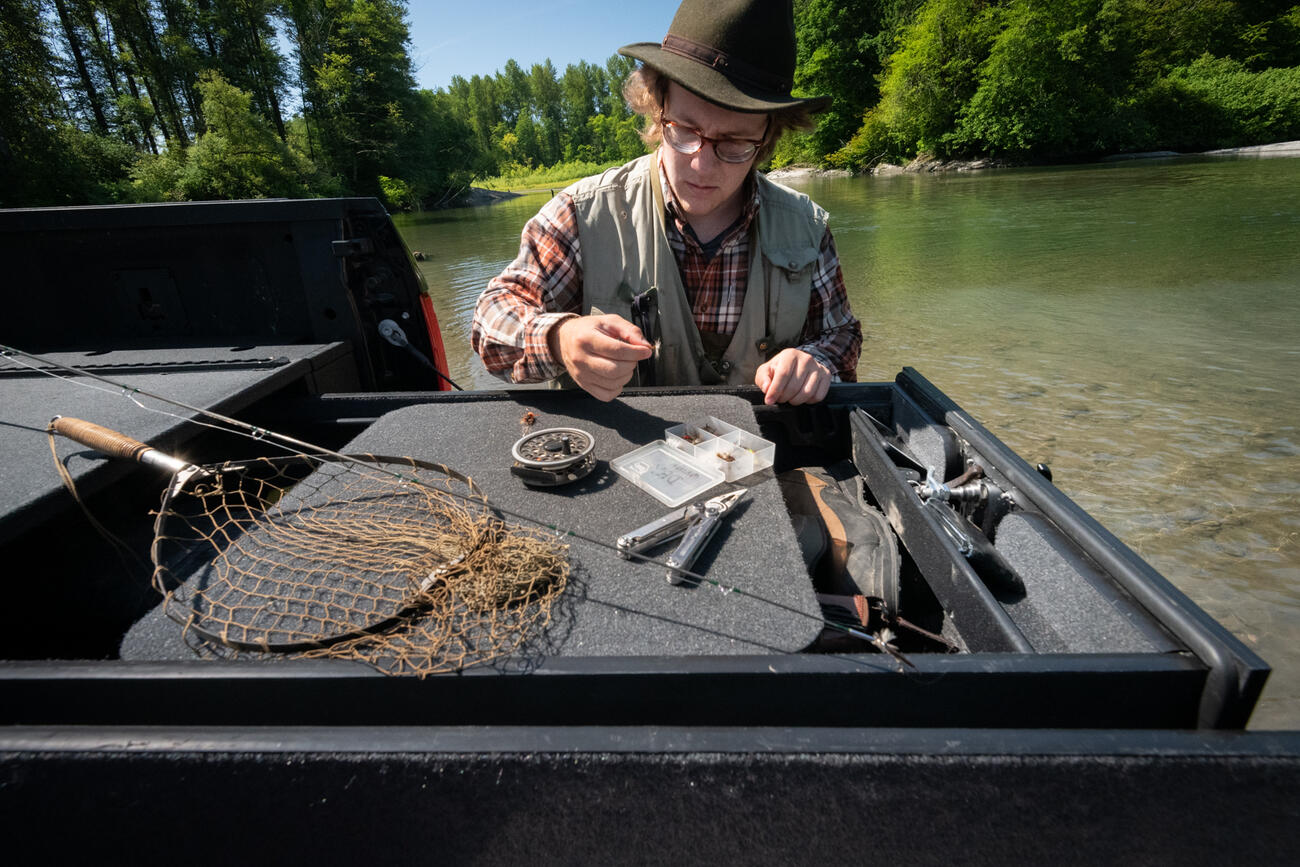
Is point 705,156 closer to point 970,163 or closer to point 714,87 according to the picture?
point 714,87

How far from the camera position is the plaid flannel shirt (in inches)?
88.7

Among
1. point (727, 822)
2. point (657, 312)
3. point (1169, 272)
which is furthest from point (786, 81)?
point (1169, 272)

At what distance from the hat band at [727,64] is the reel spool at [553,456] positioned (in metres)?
1.28

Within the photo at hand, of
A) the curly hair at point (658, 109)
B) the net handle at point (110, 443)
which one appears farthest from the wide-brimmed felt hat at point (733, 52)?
the net handle at point (110, 443)

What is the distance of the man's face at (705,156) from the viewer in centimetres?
200

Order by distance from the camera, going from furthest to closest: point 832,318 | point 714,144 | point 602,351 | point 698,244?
point 832,318, point 698,244, point 714,144, point 602,351

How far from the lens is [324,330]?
8.14ft

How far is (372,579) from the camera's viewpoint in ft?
3.64

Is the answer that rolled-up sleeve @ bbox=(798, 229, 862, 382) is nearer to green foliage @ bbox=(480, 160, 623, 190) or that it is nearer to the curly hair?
the curly hair

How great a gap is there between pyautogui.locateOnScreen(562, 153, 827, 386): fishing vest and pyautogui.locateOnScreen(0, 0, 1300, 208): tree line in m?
26.6

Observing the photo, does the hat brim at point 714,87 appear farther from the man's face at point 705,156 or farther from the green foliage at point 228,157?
the green foliage at point 228,157

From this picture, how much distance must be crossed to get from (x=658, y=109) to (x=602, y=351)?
1.20 m

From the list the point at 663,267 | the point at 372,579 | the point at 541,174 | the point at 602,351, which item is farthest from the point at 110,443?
the point at 541,174

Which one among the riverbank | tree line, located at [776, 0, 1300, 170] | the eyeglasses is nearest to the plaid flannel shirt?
the eyeglasses
